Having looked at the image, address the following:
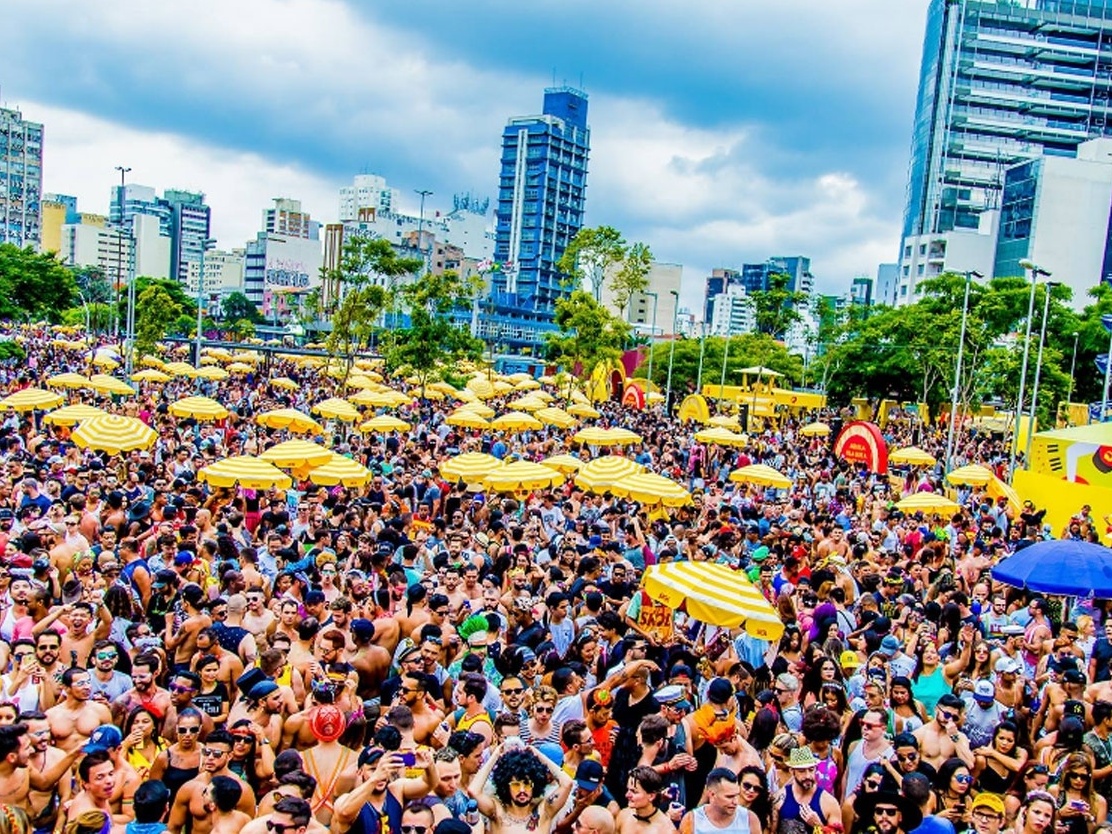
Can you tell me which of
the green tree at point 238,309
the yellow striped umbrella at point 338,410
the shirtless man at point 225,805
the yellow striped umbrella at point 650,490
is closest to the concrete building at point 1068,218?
the yellow striped umbrella at point 338,410

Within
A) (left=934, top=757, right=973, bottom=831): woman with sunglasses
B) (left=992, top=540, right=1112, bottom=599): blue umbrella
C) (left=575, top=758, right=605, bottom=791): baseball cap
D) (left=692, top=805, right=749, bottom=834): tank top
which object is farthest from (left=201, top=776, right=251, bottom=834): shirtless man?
(left=992, top=540, right=1112, bottom=599): blue umbrella

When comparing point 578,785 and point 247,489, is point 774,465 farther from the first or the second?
point 578,785

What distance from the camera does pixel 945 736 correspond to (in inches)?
234

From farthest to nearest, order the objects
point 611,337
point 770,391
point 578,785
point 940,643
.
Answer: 1. point 770,391
2. point 611,337
3. point 940,643
4. point 578,785

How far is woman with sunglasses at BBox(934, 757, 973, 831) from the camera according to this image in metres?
5.24

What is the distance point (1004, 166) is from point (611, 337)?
7241cm

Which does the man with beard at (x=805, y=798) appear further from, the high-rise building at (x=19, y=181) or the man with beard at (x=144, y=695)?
the high-rise building at (x=19, y=181)

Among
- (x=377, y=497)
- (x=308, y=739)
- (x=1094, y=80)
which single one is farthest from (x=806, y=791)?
(x=1094, y=80)

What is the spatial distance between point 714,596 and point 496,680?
174 centimetres

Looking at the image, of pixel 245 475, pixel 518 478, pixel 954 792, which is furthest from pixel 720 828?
pixel 245 475

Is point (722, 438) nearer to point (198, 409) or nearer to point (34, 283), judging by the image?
point (198, 409)

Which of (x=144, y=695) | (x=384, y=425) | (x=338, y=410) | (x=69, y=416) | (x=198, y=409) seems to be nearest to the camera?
(x=144, y=695)

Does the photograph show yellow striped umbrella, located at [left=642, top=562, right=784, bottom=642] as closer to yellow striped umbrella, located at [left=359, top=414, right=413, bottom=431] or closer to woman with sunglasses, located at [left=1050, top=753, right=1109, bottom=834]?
woman with sunglasses, located at [left=1050, top=753, right=1109, bottom=834]

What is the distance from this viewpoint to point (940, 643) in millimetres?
8648
